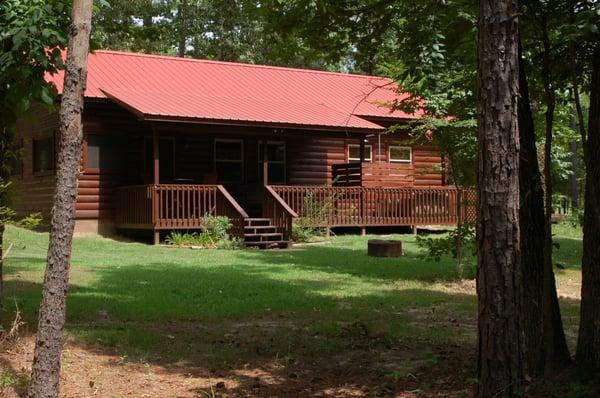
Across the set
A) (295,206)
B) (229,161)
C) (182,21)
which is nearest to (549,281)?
(295,206)

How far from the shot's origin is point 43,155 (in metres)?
22.8

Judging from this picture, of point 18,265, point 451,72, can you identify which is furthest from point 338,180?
point 451,72

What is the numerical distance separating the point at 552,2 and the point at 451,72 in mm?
4344

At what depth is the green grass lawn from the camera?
7195 millimetres

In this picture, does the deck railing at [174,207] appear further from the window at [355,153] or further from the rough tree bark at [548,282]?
the rough tree bark at [548,282]

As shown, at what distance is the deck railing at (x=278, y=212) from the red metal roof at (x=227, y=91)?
82.0 inches

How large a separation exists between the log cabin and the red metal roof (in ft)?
0.23

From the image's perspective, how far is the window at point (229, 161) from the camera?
75.6ft

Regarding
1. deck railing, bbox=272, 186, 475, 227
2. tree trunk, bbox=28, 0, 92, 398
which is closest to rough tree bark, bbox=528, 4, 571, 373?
tree trunk, bbox=28, 0, 92, 398

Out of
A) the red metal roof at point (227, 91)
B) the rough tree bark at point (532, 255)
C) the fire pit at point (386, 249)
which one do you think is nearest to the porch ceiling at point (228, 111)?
the red metal roof at point (227, 91)

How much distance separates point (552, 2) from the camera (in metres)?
5.57

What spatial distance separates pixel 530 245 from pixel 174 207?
603 inches

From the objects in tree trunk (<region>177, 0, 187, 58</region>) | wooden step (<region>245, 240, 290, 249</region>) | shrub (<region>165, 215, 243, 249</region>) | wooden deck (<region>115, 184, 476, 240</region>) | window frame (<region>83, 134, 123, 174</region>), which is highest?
tree trunk (<region>177, 0, 187, 58</region>)

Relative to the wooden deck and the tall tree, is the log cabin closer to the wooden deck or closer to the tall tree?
the wooden deck
